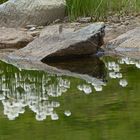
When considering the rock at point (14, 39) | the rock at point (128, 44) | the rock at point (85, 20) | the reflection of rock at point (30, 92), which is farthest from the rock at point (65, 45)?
the rock at point (85, 20)

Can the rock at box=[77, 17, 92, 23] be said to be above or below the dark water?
below

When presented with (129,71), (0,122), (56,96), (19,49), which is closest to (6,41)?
(19,49)

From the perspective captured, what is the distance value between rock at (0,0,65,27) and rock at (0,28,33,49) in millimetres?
1269

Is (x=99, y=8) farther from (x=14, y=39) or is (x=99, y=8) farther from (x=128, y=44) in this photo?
Answer: (x=128, y=44)

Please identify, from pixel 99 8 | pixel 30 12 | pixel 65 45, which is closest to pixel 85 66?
pixel 65 45

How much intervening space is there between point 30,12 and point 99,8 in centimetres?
143

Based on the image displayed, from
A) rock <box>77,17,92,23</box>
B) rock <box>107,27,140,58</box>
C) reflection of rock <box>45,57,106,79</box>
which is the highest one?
reflection of rock <box>45,57,106,79</box>

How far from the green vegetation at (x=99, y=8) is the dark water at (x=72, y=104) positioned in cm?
371

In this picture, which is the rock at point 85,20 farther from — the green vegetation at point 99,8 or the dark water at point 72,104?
the dark water at point 72,104

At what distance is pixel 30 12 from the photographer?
13.3 meters

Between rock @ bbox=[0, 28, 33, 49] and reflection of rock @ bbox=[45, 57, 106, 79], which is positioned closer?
reflection of rock @ bbox=[45, 57, 106, 79]

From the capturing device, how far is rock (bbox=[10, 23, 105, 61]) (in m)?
9.84

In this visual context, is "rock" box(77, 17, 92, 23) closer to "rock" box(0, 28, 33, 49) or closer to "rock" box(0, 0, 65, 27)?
"rock" box(0, 0, 65, 27)

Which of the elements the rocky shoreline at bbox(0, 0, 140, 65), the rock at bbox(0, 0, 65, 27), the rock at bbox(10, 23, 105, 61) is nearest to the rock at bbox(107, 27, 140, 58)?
the rocky shoreline at bbox(0, 0, 140, 65)
